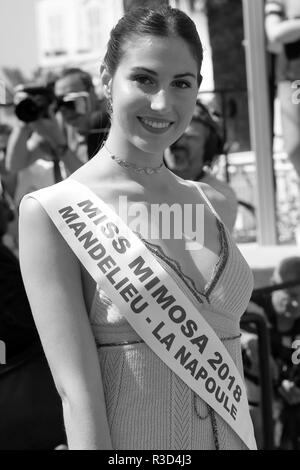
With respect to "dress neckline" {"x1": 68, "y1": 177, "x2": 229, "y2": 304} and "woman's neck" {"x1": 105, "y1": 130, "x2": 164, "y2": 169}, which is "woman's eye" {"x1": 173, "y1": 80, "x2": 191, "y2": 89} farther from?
"dress neckline" {"x1": 68, "y1": 177, "x2": 229, "y2": 304}

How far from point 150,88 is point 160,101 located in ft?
0.09

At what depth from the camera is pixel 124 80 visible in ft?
4.87

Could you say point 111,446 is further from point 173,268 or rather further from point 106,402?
point 173,268

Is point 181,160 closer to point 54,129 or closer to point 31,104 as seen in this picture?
point 54,129

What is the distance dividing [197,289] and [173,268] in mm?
57

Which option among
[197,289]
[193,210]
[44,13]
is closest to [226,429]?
[197,289]

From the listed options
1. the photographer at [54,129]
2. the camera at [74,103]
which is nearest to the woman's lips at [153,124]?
the photographer at [54,129]

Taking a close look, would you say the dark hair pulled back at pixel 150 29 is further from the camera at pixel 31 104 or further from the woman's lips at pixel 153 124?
the camera at pixel 31 104

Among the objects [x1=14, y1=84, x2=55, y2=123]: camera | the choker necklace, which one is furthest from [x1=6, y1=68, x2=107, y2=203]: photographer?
the choker necklace

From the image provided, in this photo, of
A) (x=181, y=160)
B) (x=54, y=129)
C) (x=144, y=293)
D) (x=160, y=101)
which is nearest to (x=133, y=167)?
(x=160, y=101)

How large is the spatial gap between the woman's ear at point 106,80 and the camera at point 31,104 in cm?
183

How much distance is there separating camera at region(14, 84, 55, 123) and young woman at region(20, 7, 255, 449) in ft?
6.05

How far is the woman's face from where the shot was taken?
1467 mm

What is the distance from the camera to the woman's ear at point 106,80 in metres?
1.54
